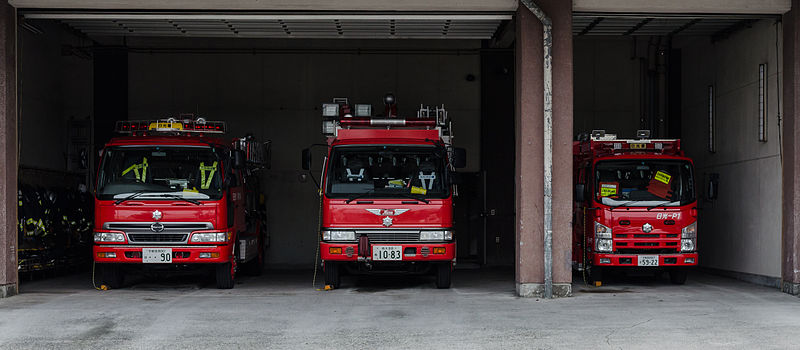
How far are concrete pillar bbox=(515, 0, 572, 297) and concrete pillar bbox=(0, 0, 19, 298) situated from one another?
7.13 metres

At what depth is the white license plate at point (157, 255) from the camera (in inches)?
455

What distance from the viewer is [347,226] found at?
11.7m

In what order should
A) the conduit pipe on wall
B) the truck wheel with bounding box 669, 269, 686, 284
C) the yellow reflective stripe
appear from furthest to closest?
the truck wheel with bounding box 669, 269, 686, 284 < the yellow reflective stripe < the conduit pipe on wall

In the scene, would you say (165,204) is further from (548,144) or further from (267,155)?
(548,144)

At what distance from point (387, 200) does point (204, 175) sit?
2747 millimetres

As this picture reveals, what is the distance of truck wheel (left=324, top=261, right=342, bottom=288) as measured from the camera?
12.3m

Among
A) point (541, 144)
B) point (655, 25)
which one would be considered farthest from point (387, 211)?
point (655, 25)

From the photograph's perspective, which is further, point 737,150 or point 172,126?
point 737,150

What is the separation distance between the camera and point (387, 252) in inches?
458

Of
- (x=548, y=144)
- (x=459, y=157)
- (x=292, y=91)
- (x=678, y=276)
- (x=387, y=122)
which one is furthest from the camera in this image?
(x=292, y=91)

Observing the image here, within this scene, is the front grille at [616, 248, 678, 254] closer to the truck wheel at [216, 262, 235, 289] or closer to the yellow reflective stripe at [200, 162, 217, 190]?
the truck wheel at [216, 262, 235, 289]

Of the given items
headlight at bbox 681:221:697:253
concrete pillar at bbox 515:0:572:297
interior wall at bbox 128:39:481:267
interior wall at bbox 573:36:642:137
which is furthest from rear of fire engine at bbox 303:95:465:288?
interior wall at bbox 573:36:642:137

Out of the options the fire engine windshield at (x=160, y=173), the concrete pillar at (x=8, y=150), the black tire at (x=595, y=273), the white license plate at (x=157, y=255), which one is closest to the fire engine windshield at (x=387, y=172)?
the fire engine windshield at (x=160, y=173)

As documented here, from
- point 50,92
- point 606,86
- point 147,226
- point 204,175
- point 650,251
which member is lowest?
point 650,251
